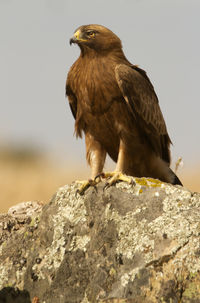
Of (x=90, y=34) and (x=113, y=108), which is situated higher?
(x=90, y=34)

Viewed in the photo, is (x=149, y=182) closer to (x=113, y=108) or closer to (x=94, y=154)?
(x=113, y=108)

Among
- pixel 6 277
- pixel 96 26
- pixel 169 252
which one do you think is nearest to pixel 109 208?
pixel 169 252

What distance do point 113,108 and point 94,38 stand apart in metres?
1.00

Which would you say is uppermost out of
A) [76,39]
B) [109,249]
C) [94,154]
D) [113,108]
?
[76,39]

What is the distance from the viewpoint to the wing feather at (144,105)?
252 inches

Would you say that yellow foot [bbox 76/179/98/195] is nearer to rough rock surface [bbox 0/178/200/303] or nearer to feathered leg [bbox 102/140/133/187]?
rough rock surface [bbox 0/178/200/303]

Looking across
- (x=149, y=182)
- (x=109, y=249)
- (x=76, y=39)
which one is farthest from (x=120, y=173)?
(x=76, y=39)

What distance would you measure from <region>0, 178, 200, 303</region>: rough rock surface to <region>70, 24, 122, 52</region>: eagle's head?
2.28m

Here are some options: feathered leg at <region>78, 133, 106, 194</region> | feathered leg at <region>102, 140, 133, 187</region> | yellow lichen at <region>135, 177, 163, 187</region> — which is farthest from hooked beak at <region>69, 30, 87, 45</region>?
yellow lichen at <region>135, 177, 163, 187</region>

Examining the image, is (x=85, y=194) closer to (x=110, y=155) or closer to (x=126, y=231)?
(x=126, y=231)

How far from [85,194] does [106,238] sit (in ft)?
1.89

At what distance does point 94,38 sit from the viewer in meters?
6.71

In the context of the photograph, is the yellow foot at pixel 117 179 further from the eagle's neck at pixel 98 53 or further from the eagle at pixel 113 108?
the eagle's neck at pixel 98 53

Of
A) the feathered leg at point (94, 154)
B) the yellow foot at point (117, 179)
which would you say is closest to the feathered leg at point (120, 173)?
the yellow foot at point (117, 179)
